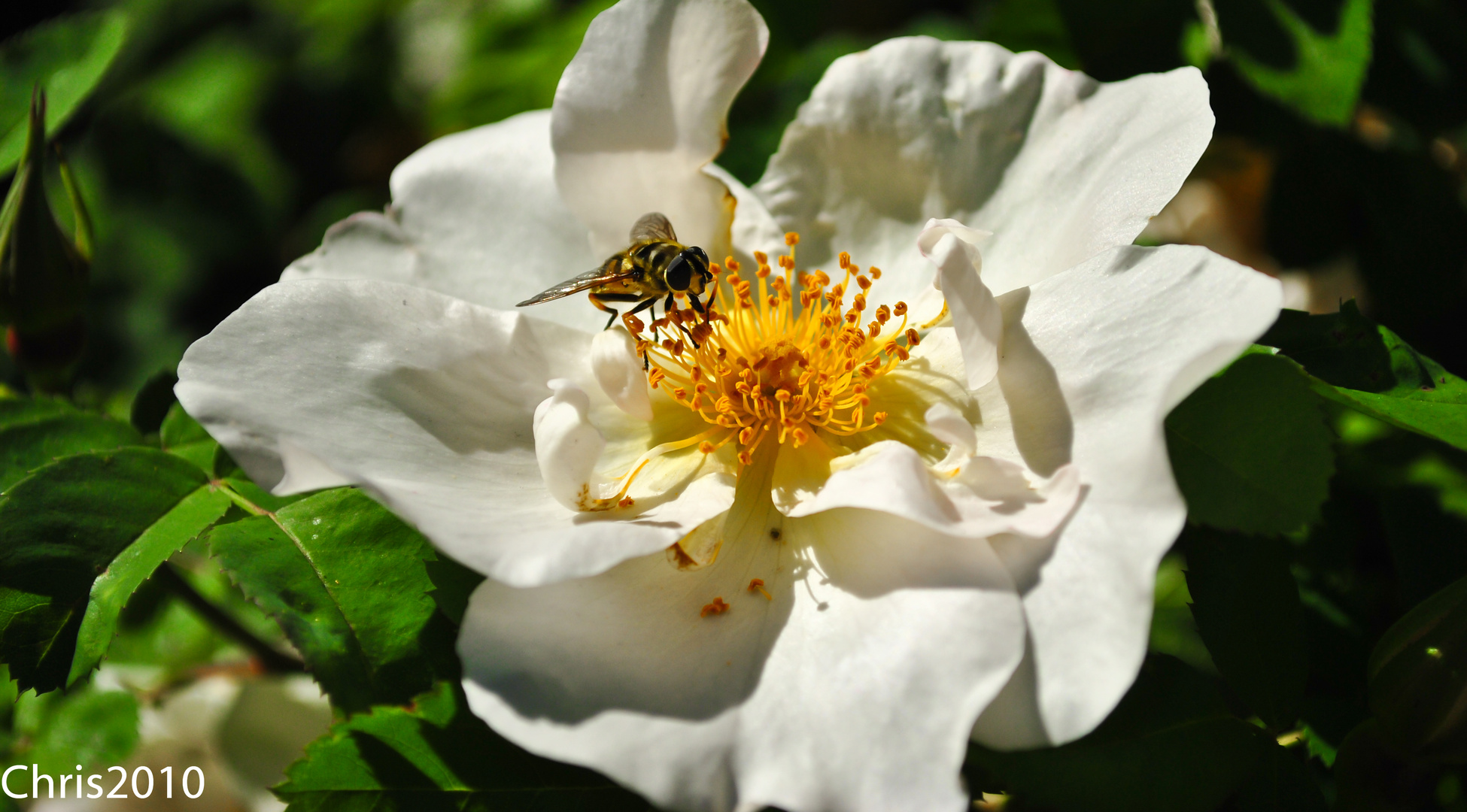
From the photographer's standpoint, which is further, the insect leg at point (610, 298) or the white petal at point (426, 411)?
the insect leg at point (610, 298)

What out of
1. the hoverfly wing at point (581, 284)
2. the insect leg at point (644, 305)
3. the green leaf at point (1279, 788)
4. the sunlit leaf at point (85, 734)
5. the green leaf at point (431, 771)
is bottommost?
the sunlit leaf at point (85, 734)

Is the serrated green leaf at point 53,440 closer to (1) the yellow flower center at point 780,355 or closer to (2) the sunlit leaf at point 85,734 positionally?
(2) the sunlit leaf at point 85,734

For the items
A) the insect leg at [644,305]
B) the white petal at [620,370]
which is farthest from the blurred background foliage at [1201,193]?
the white petal at [620,370]

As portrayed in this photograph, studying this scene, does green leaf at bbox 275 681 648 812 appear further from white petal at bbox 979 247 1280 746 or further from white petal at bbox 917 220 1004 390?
white petal at bbox 917 220 1004 390

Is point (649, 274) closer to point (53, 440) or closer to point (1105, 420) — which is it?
point (1105, 420)

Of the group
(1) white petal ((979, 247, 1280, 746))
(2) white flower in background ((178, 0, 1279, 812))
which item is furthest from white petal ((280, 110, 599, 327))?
(1) white petal ((979, 247, 1280, 746))

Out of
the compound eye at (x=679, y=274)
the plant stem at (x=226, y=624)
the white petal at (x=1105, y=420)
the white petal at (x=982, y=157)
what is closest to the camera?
the white petal at (x=1105, y=420)
